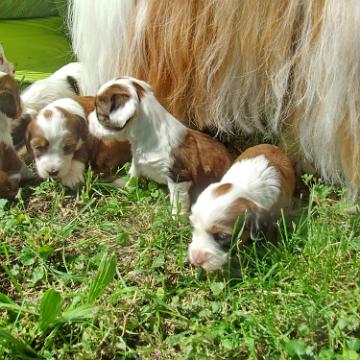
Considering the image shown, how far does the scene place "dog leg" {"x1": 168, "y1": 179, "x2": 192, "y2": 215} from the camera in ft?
9.23

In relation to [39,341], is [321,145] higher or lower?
higher

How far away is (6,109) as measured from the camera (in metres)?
2.92

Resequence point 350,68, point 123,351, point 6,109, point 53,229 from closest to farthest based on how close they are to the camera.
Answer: point 123,351, point 350,68, point 53,229, point 6,109

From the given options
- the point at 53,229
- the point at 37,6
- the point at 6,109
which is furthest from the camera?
the point at 37,6

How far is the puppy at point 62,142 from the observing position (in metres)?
2.89

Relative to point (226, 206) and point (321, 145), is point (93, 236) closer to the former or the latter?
point (226, 206)

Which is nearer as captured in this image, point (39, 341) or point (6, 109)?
point (39, 341)

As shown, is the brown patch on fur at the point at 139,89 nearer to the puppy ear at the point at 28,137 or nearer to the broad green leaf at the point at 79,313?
the puppy ear at the point at 28,137

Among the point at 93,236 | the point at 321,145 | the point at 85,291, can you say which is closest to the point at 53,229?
the point at 93,236

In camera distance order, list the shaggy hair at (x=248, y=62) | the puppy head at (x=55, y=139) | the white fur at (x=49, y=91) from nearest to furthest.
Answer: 1. the shaggy hair at (x=248, y=62)
2. the puppy head at (x=55, y=139)
3. the white fur at (x=49, y=91)

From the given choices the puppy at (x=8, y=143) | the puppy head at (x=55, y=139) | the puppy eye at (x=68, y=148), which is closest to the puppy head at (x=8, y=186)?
the puppy at (x=8, y=143)

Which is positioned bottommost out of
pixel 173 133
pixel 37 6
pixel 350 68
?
pixel 37 6

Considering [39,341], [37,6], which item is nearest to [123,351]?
[39,341]

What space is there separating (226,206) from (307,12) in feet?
2.68
